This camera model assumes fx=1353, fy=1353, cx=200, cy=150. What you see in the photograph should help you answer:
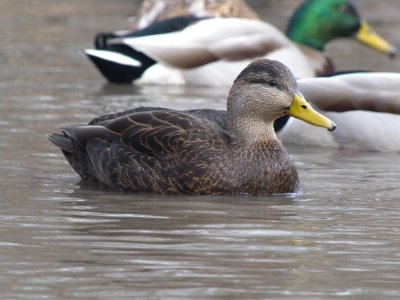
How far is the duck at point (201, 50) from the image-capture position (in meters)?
14.5

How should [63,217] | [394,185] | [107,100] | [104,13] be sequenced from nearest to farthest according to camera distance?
[63,217] → [394,185] → [107,100] → [104,13]

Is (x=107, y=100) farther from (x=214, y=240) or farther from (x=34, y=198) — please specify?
(x=214, y=240)

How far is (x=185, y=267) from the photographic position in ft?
20.9

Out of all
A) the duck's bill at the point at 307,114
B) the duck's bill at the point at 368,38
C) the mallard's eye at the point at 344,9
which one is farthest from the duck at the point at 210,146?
the duck's bill at the point at 368,38

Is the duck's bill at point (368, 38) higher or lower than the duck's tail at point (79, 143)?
lower

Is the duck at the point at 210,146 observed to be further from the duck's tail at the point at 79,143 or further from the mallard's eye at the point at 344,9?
the mallard's eye at the point at 344,9

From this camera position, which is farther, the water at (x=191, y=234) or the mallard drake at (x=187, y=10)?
the mallard drake at (x=187, y=10)

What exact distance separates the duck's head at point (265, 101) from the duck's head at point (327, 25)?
6544mm

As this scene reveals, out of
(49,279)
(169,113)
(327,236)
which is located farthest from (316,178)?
(49,279)

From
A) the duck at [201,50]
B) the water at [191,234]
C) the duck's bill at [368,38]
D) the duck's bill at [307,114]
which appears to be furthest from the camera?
the duck's bill at [368,38]

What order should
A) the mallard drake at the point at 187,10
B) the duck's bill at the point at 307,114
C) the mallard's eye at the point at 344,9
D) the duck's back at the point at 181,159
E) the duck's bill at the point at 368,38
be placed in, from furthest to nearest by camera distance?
the mallard drake at the point at 187,10 → the duck's bill at the point at 368,38 → the mallard's eye at the point at 344,9 → the duck's bill at the point at 307,114 → the duck's back at the point at 181,159

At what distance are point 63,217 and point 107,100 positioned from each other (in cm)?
556

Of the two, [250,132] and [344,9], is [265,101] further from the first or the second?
[344,9]

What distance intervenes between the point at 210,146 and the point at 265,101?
0.49m
